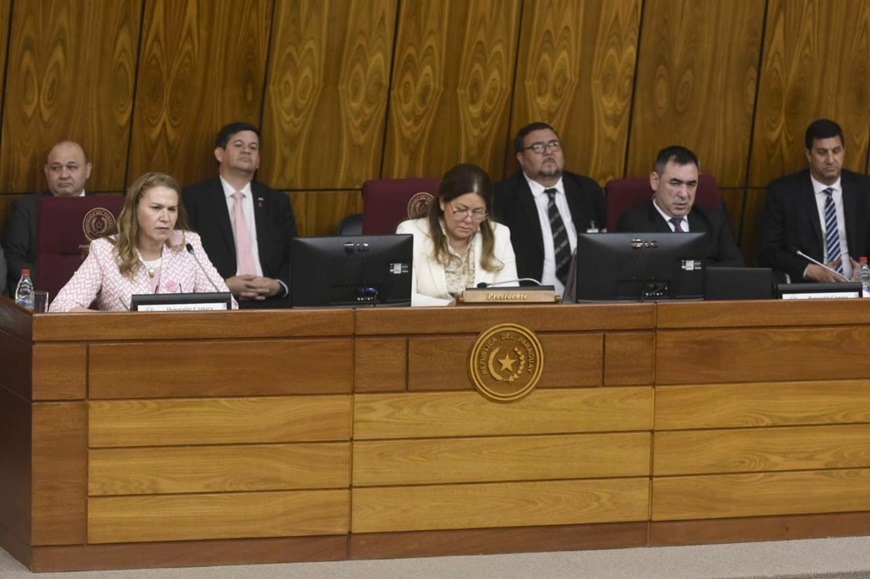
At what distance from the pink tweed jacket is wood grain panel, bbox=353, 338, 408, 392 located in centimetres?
85

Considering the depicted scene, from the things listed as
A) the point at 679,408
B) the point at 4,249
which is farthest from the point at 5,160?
the point at 679,408

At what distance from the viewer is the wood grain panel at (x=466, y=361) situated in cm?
514

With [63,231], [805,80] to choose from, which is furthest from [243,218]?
[805,80]

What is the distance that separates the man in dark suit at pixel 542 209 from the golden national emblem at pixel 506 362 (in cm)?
214

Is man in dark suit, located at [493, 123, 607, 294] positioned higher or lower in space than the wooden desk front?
higher

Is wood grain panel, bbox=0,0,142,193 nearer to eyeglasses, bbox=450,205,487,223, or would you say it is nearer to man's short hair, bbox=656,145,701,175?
eyeglasses, bbox=450,205,487,223

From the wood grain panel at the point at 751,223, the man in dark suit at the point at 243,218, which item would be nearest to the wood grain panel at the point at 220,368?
the man in dark suit at the point at 243,218

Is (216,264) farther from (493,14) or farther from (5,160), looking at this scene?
(493,14)

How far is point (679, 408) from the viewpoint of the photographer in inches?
210

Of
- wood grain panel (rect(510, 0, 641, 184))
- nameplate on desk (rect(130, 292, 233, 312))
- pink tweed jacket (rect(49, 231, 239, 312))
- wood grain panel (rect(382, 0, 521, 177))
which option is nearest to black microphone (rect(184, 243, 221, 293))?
pink tweed jacket (rect(49, 231, 239, 312))

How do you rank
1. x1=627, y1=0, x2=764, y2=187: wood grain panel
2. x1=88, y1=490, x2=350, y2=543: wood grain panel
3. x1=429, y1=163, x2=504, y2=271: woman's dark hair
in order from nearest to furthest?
x1=88, y1=490, x2=350, y2=543: wood grain panel → x1=429, y1=163, x2=504, y2=271: woman's dark hair → x1=627, y1=0, x2=764, y2=187: wood grain panel

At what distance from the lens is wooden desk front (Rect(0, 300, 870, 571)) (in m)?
4.93

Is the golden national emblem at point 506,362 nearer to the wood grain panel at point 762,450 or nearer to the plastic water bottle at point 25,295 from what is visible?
the wood grain panel at point 762,450

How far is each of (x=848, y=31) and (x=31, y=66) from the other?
425 centimetres
